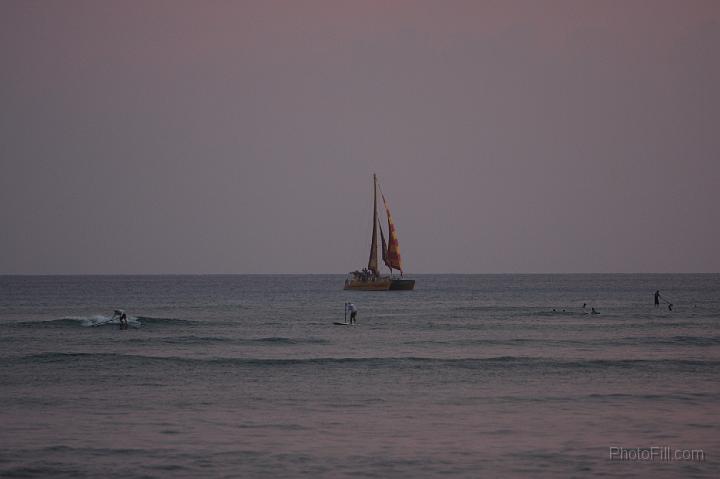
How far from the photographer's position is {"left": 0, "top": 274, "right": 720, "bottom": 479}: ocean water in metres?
18.7

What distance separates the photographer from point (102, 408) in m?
25.0

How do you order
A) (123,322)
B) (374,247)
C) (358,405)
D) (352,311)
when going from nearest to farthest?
(358,405), (123,322), (352,311), (374,247)

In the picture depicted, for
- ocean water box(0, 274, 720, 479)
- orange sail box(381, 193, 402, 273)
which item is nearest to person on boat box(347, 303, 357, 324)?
ocean water box(0, 274, 720, 479)

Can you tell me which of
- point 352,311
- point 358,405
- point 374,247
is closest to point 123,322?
point 352,311

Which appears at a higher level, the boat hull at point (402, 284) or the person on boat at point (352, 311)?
the boat hull at point (402, 284)

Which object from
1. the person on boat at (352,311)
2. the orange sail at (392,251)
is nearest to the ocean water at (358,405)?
the person on boat at (352,311)

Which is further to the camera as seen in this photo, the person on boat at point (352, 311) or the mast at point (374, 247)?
the mast at point (374, 247)

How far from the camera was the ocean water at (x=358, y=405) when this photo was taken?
61.3 feet

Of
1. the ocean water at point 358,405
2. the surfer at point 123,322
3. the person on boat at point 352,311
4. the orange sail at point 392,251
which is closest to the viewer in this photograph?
the ocean water at point 358,405

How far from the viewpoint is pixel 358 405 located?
2538 centimetres

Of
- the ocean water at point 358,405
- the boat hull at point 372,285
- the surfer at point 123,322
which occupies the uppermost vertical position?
the boat hull at point 372,285

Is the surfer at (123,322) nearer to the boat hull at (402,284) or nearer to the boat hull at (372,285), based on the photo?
the boat hull at (372,285)

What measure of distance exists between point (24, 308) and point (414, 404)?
232 ft

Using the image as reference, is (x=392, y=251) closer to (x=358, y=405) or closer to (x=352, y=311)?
(x=352, y=311)
